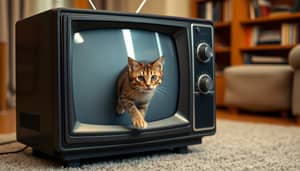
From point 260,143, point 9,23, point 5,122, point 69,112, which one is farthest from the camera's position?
point 9,23

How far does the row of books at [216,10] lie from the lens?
9.89 ft

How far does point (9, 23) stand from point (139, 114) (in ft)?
6.92

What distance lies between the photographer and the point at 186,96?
100 centimetres

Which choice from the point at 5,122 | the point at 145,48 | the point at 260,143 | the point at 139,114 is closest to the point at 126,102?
the point at 139,114

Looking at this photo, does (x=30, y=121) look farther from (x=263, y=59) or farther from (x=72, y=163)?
(x=263, y=59)

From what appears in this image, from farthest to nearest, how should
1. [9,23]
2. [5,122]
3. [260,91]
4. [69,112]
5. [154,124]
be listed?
1. [9,23]
2. [260,91]
3. [5,122]
4. [154,124]
5. [69,112]

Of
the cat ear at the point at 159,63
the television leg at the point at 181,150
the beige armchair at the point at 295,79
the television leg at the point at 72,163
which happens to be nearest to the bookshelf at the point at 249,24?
the beige armchair at the point at 295,79

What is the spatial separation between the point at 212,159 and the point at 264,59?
6.15ft

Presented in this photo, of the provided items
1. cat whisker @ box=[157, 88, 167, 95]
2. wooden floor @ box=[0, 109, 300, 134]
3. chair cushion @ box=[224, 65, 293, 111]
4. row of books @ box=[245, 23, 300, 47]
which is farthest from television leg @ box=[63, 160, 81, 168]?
row of books @ box=[245, 23, 300, 47]

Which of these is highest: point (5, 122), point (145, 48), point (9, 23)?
point (9, 23)

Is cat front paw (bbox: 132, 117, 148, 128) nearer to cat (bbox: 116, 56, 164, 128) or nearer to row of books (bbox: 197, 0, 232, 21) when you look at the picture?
cat (bbox: 116, 56, 164, 128)

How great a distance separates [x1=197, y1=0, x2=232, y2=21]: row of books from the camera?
3014mm

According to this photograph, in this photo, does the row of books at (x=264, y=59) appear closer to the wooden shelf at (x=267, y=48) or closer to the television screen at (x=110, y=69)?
the wooden shelf at (x=267, y=48)

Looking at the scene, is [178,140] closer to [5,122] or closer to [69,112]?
[69,112]
